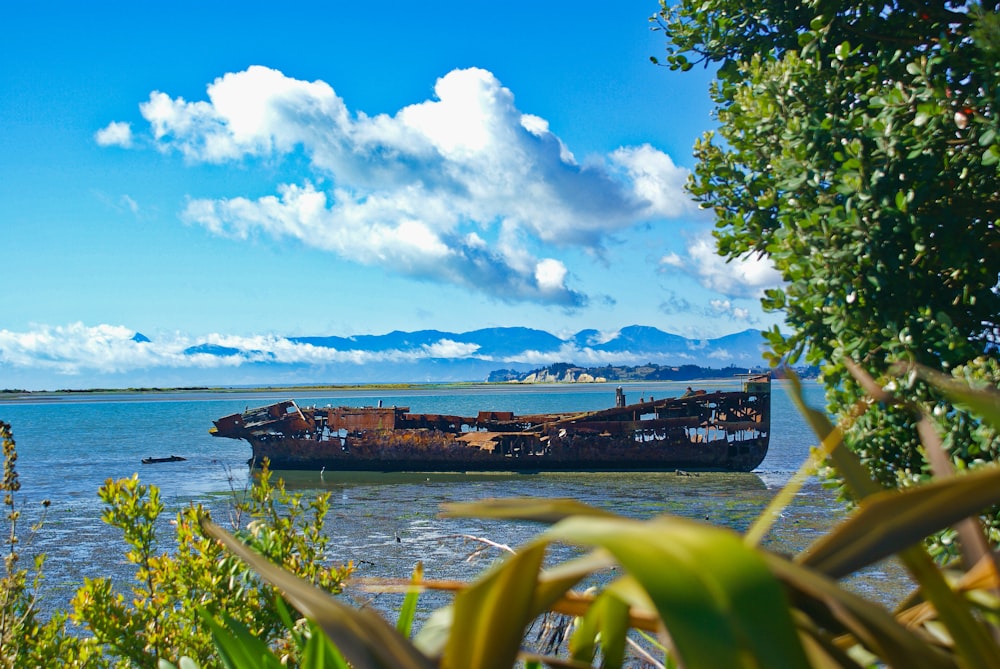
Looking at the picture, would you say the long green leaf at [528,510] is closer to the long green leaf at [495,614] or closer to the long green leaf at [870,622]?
the long green leaf at [495,614]

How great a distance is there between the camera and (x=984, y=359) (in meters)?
3.93

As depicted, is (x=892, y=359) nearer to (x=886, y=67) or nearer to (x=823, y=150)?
(x=823, y=150)

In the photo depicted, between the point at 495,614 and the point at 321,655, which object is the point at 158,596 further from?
the point at 495,614

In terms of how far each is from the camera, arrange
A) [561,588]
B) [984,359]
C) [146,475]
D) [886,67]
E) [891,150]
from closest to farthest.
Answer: [561,588], [984,359], [891,150], [886,67], [146,475]

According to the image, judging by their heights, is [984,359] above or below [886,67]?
below

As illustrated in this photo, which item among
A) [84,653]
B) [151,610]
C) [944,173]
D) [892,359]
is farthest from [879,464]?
[84,653]

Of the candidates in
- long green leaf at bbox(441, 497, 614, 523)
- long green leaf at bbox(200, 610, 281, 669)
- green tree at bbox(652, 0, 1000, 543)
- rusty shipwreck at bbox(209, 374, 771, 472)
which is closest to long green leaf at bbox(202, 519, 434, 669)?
long green leaf at bbox(441, 497, 614, 523)

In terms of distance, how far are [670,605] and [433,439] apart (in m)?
35.1

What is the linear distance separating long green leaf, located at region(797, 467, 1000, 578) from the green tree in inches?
138

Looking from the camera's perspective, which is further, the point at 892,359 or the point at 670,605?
the point at 892,359

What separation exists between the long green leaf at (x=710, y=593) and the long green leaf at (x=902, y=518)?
14 centimetres

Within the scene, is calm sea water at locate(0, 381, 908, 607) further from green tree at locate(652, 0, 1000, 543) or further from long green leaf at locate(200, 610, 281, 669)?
long green leaf at locate(200, 610, 281, 669)

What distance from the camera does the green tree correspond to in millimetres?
4082

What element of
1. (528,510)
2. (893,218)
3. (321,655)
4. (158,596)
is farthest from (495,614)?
(893,218)
